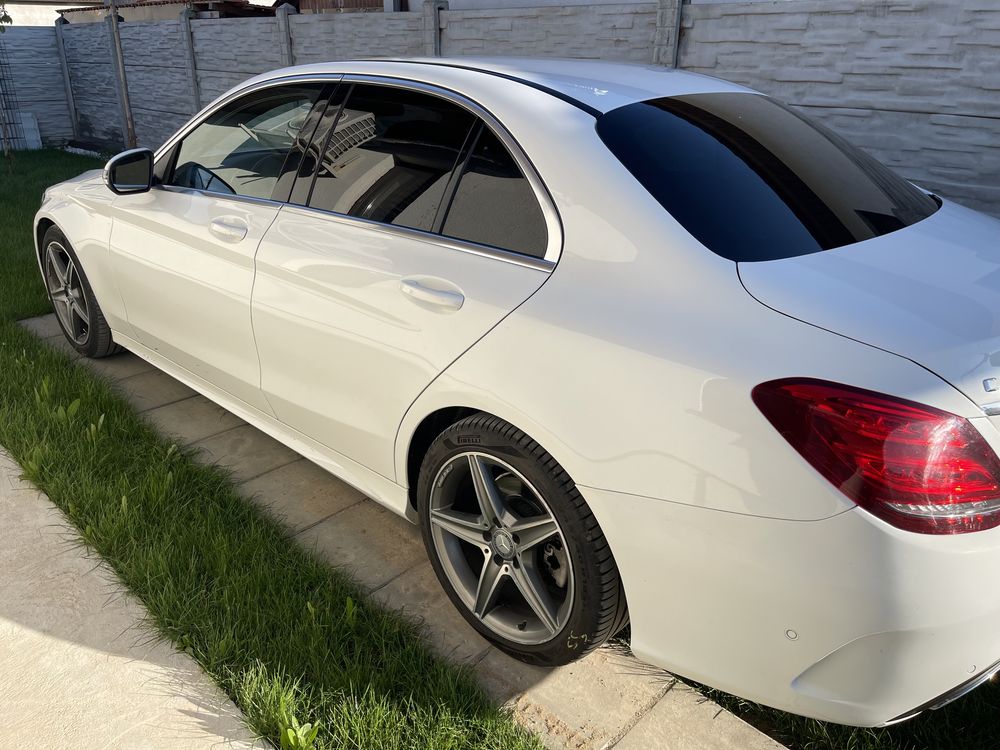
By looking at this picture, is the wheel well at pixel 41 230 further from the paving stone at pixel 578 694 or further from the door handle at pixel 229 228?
the paving stone at pixel 578 694

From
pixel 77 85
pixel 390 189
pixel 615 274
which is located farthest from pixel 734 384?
pixel 77 85

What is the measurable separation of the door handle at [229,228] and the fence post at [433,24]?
16.0 ft

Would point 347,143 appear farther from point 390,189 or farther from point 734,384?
point 734,384

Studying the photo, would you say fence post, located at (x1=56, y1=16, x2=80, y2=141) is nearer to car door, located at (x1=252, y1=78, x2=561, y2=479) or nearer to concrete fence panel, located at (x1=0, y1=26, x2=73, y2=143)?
concrete fence panel, located at (x1=0, y1=26, x2=73, y2=143)

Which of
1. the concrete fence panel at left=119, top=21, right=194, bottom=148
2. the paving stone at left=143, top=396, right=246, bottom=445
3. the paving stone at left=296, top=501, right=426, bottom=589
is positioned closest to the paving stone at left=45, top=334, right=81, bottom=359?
the paving stone at left=143, top=396, right=246, bottom=445

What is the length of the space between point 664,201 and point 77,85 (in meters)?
14.3

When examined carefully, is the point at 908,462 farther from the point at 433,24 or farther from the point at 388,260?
the point at 433,24

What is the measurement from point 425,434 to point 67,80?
14.1m

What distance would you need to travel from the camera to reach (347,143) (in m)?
2.91

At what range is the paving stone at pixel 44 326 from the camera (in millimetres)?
5141

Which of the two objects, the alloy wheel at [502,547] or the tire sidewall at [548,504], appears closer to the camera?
the tire sidewall at [548,504]

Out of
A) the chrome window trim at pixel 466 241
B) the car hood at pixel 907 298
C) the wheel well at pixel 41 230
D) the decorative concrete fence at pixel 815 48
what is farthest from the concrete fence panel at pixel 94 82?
the car hood at pixel 907 298

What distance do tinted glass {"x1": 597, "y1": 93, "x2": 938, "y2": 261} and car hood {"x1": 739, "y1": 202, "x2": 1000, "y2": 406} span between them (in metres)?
0.09

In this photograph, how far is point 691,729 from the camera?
2.28m
